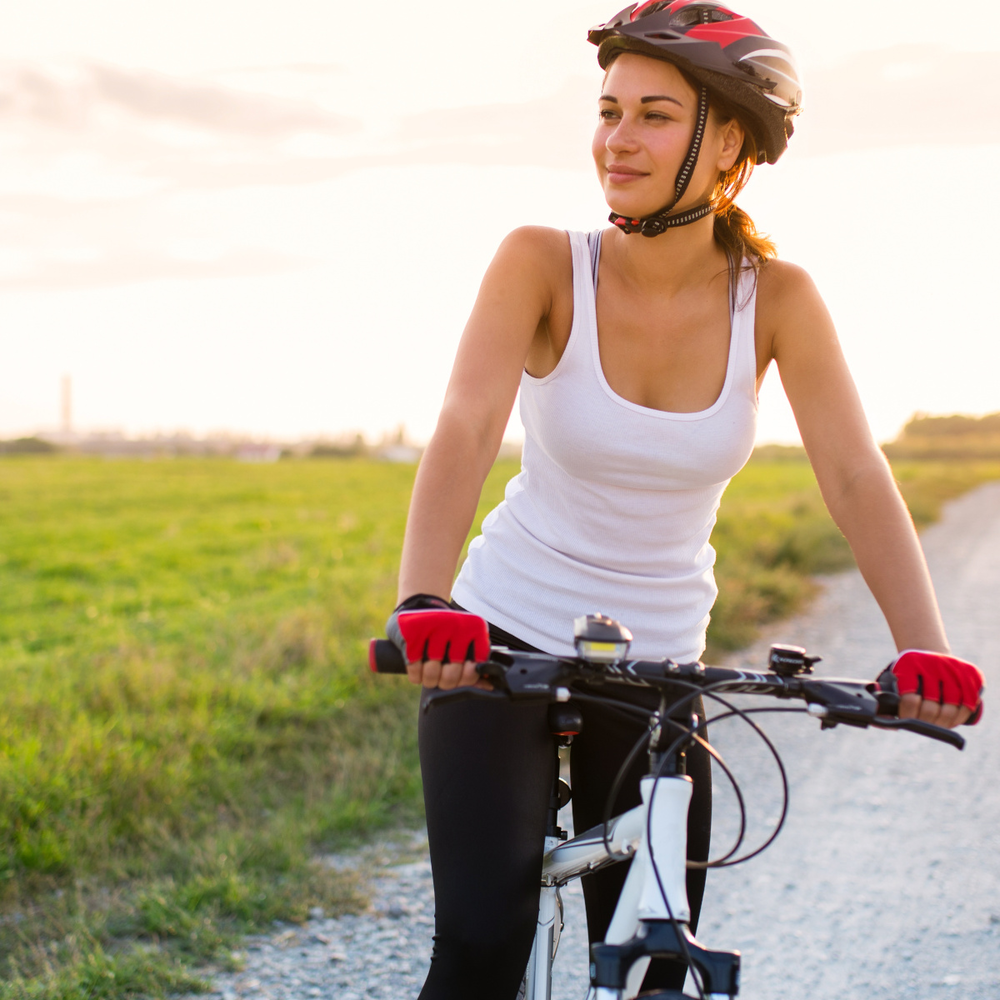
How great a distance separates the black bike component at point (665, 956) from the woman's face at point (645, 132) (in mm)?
1343

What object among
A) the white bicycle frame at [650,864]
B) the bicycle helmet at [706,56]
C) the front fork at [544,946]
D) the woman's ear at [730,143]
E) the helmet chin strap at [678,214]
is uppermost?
the bicycle helmet at [706,56]

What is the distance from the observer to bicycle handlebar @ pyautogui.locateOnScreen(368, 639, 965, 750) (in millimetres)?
1503

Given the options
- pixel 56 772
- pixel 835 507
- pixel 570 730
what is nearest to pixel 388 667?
pixel 570 730

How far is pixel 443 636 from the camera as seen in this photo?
1463 mm

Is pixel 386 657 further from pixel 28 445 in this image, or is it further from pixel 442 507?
pixel 28 445

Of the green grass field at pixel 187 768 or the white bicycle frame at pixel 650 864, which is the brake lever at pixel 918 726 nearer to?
the white bicycle frame at pixel 650 864

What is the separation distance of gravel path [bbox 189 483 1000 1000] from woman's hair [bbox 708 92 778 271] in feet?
7.84

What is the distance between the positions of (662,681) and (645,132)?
112 cm

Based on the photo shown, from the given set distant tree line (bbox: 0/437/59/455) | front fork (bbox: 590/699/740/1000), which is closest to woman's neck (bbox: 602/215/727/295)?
front fork (bbox: 590/699/740/1000)

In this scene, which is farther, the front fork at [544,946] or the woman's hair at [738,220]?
the woman's hair at [738,220]

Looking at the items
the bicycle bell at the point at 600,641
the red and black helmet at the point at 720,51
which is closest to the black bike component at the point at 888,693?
the bicycle bell at the point at 600,641

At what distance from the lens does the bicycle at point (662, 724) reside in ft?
4.71

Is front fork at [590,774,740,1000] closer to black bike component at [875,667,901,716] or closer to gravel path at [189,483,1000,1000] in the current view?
black bike component at [875,667,901,716]

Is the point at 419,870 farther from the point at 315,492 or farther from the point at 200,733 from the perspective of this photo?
the point at 315,492
